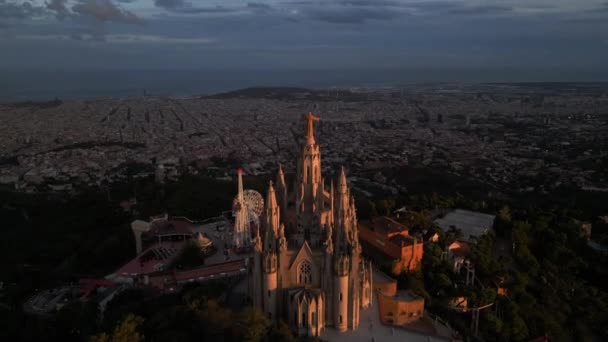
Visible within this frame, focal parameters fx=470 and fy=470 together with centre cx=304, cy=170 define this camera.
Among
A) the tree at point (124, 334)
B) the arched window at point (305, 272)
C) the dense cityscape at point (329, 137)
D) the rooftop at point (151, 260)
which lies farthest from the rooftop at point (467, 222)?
the dense cityscape at point (329, 137)

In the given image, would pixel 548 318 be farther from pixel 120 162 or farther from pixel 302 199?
pixel 120 162

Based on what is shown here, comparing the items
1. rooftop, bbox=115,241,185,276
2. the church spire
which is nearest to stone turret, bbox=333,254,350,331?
the church spire

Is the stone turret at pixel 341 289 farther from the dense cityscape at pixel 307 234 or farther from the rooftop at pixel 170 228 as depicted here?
the rooftop at pixel 170 228

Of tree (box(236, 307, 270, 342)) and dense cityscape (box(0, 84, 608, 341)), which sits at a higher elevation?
tree (box(236, 307, 270, 342))

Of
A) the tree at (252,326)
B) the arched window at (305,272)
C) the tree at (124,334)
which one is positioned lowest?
the tree at (124,334)

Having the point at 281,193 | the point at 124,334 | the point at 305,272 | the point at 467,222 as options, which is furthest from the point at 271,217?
the point at 467,222

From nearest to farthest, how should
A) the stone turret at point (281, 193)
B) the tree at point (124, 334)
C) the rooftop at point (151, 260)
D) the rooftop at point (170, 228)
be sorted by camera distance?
the tree at point (124, 334), the stone turret at point (281, 193), the rooftop at point (151, 260), the rooftop at point (170, 228)

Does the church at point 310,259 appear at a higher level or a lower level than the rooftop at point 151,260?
higher

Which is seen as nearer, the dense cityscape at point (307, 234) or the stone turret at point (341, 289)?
the stone turret at point (341, 289)

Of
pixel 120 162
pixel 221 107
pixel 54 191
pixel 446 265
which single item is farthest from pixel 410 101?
pixel 446 265

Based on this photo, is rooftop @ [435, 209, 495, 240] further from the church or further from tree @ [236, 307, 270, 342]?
tree @ [236, 307, 270, 342]
